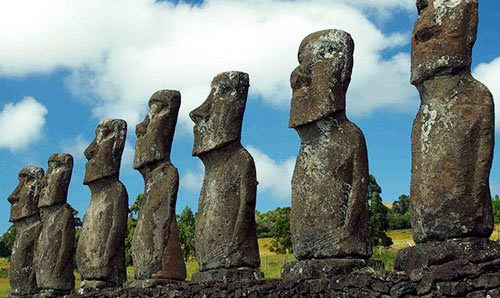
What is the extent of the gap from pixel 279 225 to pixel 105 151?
19.3 metres

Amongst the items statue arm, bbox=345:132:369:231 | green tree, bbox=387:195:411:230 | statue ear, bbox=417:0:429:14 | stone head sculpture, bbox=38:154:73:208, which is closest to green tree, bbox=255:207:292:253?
green tree, bbox=387:195:411:230

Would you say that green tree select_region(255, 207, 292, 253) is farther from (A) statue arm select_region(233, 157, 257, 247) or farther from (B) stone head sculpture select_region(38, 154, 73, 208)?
(A) statue arm select_region(233, 157, 257, 247)

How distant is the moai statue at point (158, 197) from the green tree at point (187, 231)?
798 inches

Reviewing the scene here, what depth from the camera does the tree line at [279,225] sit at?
3030 centimetres

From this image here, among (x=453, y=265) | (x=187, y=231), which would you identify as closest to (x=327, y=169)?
(x=453, y=265)

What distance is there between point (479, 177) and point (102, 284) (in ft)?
27.7

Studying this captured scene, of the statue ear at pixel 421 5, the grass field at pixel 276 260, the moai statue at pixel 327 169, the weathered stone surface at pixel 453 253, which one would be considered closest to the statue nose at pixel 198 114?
the moai statue at pixel 327 169

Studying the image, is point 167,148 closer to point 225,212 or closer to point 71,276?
point 225,212

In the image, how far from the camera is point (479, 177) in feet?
31.3

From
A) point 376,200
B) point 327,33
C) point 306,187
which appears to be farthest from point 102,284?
point 376,200

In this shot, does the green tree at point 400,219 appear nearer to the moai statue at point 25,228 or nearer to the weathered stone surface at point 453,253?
the moai statue at point 25,228

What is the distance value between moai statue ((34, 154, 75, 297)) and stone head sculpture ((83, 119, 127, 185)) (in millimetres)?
1370

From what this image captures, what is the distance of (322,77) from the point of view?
11555 mm

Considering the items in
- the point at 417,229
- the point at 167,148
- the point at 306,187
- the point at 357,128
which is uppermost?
the point at 167,148
